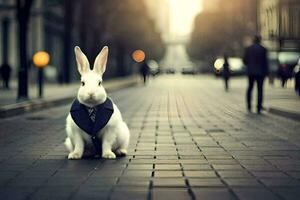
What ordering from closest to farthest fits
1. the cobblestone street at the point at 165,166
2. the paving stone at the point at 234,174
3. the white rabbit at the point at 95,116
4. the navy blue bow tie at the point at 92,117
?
1. the cobblestone street at the point at 165,166
2. the paving stone at the point at 234,174
3. the white rabbit at the point at 95,116
4. the navy blue bow tie at the point at 92,117

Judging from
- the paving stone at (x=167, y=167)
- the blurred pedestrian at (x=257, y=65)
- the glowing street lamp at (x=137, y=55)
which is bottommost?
the paving stone at (x=167, y=167)

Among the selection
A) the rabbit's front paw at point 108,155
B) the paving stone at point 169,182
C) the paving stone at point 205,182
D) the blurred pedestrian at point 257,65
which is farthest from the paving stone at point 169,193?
the blurred pedestrian at point 257,65

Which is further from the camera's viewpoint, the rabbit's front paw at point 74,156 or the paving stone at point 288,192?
the rabbit's front paw at point 74,156

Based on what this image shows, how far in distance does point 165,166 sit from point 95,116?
102 cm

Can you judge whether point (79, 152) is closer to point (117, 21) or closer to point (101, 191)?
point (101, 191)

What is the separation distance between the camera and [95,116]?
7.98 m

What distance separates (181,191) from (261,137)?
550cm

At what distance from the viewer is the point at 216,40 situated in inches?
4215

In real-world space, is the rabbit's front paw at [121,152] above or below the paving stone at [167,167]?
above

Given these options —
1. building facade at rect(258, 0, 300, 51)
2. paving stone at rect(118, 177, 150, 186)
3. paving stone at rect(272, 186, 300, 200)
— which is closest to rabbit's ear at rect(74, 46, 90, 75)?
paving stone at rect(118, 177, 150, 186)

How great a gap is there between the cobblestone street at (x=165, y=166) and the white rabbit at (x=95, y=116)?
0.21 metres

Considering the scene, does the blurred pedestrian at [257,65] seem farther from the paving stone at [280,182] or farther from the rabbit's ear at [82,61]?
the paving stone at [280,182]

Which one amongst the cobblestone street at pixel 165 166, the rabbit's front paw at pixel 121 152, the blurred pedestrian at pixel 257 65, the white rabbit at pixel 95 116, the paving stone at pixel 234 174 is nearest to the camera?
the cobblestone street at pixel 165 166

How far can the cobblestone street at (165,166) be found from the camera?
6062mm
